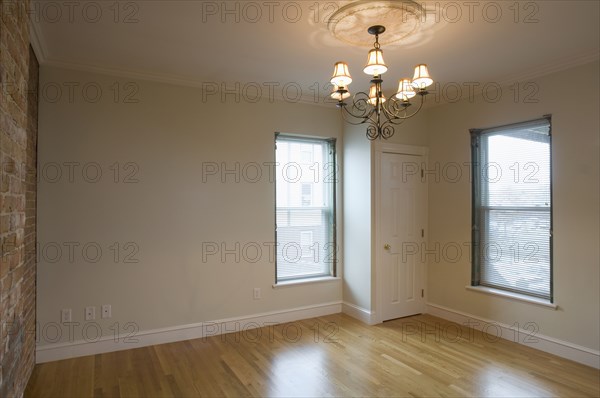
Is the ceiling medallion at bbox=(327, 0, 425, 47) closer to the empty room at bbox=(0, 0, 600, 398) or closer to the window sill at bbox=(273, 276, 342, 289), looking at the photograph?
the empty room at bbox=(0, 0, 600, 398)

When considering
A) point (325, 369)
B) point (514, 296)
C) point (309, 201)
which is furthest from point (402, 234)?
point (325, 369)

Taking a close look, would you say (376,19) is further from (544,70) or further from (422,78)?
(544,70)

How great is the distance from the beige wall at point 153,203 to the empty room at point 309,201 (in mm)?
19

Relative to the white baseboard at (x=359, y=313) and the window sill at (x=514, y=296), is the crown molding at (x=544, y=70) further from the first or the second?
the white baseboard at (x=359, y=313)

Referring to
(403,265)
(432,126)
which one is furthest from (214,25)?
(403,265)

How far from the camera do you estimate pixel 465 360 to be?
329 cm

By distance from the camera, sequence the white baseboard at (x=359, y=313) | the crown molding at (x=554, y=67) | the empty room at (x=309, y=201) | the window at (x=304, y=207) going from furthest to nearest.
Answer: the window at (x=304, y=207)
the white baseboard at (x=359, y=313)
the crown molding at (x=554, y=67)
the empty room at (x=309, y=201)

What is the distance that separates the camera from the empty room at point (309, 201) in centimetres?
272

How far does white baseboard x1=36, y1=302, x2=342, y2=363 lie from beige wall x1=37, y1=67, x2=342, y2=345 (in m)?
0.07

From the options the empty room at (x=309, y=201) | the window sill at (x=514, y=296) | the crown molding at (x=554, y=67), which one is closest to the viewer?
the empty room at (x=309, y=201)

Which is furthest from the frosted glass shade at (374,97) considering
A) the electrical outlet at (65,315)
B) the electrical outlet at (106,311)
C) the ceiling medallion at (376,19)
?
the electrical outlet at (65,315)

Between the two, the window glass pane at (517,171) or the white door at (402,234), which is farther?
the white door at (402,234)

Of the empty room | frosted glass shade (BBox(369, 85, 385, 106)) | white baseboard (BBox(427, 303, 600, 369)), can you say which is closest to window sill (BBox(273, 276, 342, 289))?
the empty room

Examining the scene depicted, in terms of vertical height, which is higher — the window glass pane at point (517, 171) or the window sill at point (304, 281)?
the window glass pane at point (517, 171)
